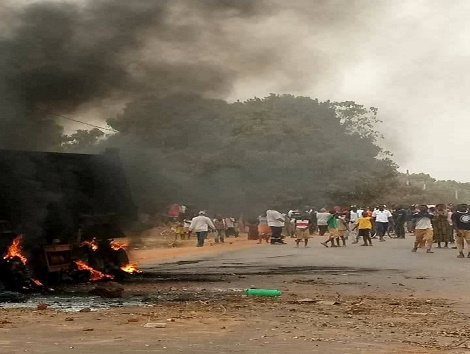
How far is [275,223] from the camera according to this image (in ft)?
85.9

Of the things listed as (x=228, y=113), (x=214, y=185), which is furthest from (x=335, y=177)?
(x=228, y=113)

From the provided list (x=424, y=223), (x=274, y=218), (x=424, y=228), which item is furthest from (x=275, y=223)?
(x=424, y=223)

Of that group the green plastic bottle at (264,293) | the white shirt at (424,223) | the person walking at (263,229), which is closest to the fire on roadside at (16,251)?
the green plastic bottle at (264,293)

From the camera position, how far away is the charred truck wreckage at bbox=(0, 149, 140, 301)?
12039 millimetres

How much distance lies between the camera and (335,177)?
40.3m

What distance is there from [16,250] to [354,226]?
1831 centimetres

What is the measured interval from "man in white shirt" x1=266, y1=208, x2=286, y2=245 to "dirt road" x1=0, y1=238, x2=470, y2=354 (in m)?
10.5

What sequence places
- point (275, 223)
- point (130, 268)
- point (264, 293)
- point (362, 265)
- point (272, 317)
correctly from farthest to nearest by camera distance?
point (275, 223) < point (362, 265) < point (130, 268) < point (264, 293) < point (272, 317)

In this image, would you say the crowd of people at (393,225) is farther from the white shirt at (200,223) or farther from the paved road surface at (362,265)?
the white shirt at (200,223)

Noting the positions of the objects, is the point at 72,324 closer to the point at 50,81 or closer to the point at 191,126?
the point at 50,81

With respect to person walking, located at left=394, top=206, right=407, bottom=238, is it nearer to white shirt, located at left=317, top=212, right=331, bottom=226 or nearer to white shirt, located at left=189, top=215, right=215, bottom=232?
white shirt, located at left=317, top=212, right=331, bottom=226

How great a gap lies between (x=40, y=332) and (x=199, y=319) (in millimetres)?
1850

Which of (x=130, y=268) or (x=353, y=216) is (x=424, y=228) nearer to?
(x=130, y=268)

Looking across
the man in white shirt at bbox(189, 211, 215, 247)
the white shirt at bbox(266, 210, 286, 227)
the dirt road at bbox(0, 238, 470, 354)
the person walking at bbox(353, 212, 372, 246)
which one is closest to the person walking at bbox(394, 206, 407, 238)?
the person walking at bbox(353, 212, 372, 246)
